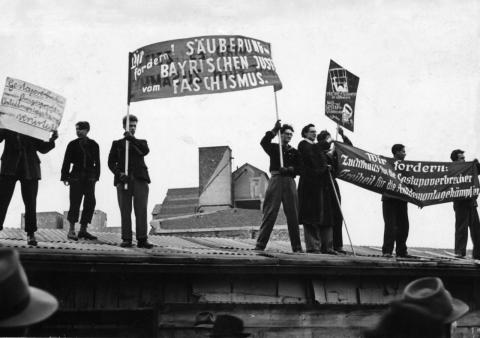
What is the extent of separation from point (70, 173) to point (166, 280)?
3.05 meters

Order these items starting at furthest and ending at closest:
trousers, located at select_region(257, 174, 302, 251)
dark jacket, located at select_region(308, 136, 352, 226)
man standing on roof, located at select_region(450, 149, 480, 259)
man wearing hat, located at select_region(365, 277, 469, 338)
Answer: man standing on roof, located at select_region(450, 149, 480, 259) → dark jacket, located at select_region(308, 136, 352, 226) → trousers, located at select_region(257, 174, 302, 251) → man wearing hat, located at select_region(365, 277, 469, 338)

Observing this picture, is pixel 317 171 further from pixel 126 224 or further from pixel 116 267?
pixel 116 267

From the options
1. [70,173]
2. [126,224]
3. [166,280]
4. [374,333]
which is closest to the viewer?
[374,333]

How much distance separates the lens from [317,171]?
11.4m

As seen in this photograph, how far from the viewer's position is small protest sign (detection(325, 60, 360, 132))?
12641 millimetres

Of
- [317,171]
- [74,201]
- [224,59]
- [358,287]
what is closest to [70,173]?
[74,201]

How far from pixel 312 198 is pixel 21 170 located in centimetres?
435

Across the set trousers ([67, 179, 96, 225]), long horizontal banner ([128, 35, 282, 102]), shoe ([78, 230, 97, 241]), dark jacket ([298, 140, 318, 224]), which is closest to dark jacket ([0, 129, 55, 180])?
trousers ([67, 179, 96, 225])

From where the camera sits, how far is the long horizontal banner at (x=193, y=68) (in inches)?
429

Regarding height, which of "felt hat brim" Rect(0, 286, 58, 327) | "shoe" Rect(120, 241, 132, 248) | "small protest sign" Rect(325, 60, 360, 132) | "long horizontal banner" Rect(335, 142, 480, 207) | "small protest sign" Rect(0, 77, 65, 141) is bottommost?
"felt hat brim" Rect(0, 286, 58, 327)

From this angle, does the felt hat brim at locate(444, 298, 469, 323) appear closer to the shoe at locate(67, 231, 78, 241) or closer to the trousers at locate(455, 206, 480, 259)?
the shoe at locate(67, 231, 78, 241)

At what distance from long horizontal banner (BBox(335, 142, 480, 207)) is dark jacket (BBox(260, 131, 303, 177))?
2.17 feet

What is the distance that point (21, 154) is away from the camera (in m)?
9.34

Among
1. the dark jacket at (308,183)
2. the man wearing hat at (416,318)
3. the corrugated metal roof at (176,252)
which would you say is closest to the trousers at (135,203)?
the corrugated metal roof at (176,252)
